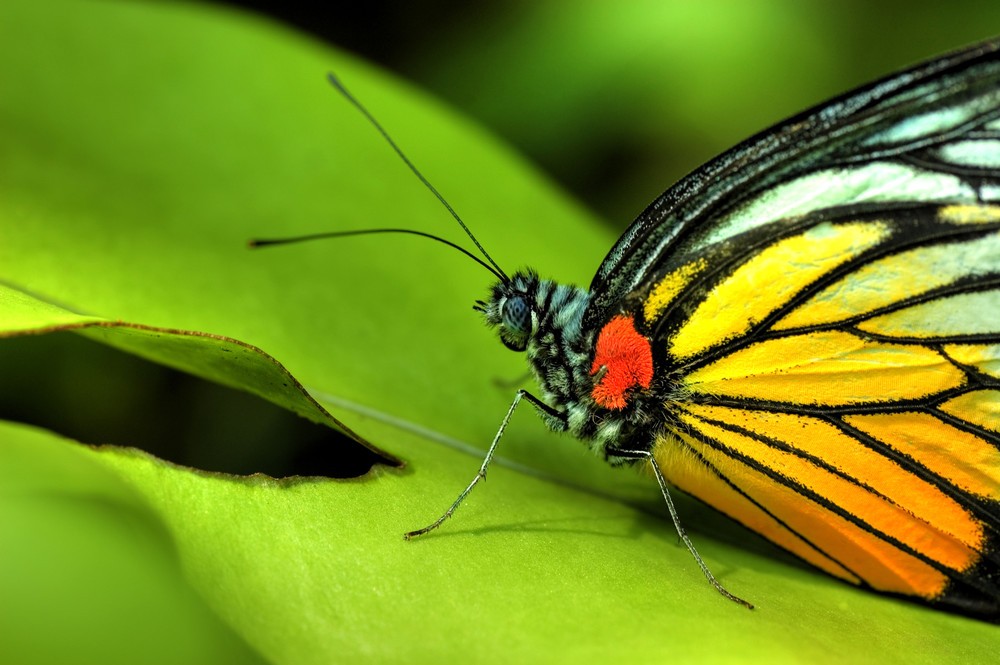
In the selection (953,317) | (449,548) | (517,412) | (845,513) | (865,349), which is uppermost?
(953,317)

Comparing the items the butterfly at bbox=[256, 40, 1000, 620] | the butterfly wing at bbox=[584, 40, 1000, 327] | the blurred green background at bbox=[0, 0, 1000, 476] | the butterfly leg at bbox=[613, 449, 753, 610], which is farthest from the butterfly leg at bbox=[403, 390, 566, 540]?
the blurred green background at bbox=[0, 0, 1000, 476]

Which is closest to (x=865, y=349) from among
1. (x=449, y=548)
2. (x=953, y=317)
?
(x=953, y=317)

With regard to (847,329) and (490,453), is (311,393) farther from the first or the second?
(847,329)

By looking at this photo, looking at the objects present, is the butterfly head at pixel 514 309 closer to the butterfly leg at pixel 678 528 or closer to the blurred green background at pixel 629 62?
the butterfly leg at pixel 678 528

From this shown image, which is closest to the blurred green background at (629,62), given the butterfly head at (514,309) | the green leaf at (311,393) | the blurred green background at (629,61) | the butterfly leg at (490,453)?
the blurred green background at (629,61)

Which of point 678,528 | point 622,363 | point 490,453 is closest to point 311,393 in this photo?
point 490,453

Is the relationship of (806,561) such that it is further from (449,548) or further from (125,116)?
(125,116)

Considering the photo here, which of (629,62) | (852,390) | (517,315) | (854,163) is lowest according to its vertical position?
(517,315)
